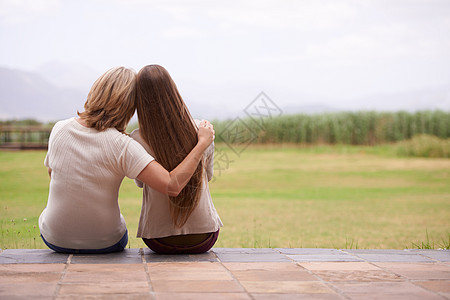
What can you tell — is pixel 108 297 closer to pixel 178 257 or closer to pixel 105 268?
pixel 105 268

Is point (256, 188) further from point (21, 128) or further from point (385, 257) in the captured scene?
point (385, 257)

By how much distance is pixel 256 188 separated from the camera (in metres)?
11.4

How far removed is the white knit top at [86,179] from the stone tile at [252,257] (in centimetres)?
47

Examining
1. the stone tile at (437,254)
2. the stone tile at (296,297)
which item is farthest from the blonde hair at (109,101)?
the stone tile at (437,254)

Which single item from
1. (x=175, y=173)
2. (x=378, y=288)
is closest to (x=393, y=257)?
(x=378, y=288)

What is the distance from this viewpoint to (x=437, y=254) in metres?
2.36

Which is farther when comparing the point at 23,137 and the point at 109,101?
the point at 23,137

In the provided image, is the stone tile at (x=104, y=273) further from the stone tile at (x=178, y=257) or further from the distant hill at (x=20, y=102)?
the distant hill at (x=20, y=102)

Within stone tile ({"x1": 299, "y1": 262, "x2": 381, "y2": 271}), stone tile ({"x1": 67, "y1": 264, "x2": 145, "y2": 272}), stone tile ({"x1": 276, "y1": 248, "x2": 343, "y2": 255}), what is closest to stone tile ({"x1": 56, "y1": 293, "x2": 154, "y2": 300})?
stone tile ({"x1": 67, "y1": 264, "x2": 145, "y2": 272})

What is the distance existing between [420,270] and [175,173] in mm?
1028

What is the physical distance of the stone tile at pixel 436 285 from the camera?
1692 millimetres

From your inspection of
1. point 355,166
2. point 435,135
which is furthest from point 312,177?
point 435,135

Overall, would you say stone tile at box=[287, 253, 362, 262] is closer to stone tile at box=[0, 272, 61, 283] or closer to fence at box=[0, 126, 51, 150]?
stone tile at box=[0, 272, 61, 283]

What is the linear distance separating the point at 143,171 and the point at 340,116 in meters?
14.3
